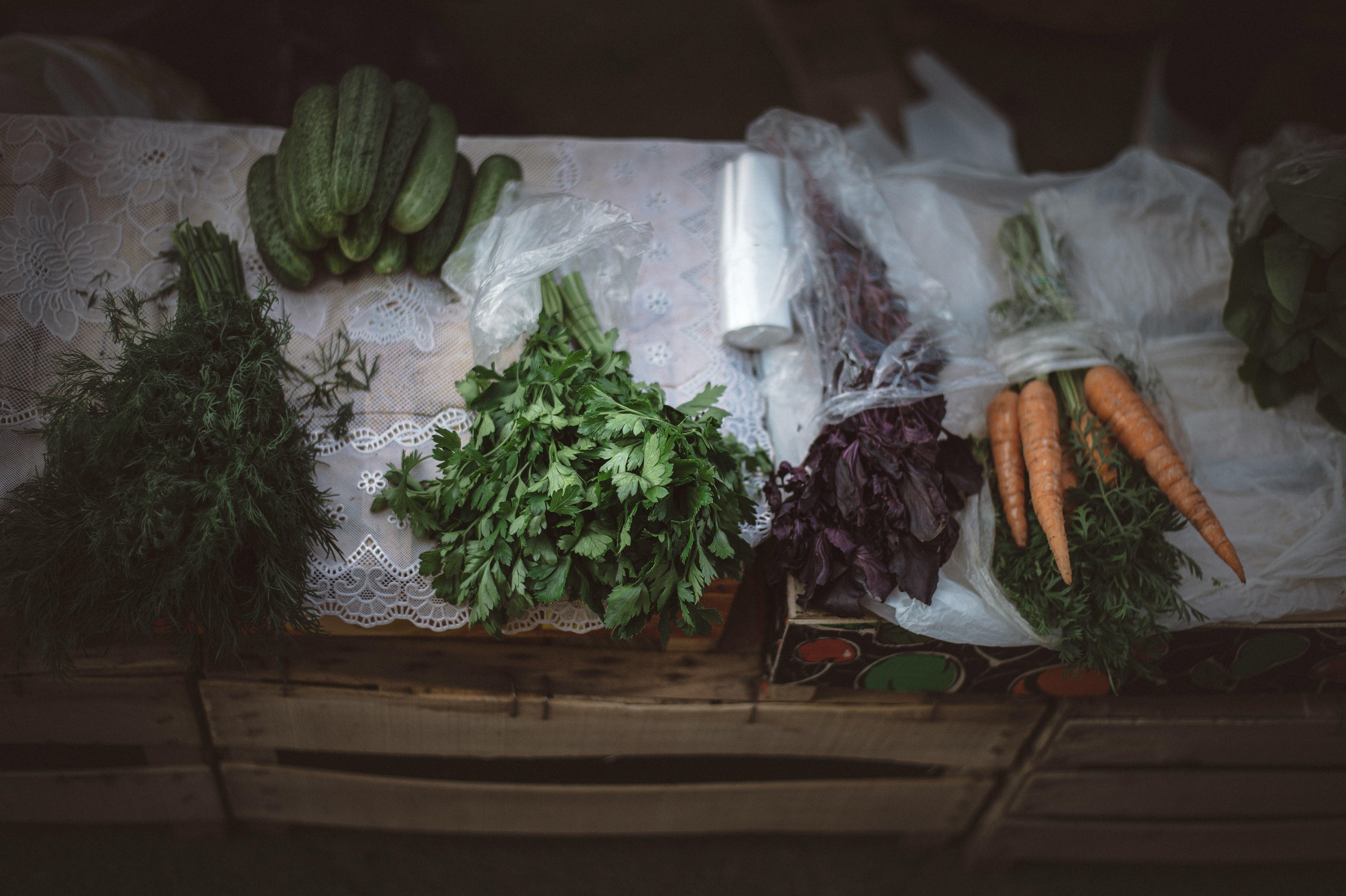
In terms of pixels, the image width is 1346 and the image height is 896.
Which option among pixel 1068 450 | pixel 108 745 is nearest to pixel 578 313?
pixel 1068 450

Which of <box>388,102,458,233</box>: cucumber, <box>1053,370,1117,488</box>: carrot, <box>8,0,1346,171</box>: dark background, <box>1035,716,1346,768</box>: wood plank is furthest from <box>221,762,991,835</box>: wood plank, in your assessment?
<box>8,0,1346,171</box>: dark background

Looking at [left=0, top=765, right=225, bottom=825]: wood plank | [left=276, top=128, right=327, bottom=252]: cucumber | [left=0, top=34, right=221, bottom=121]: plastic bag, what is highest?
[left=0, top=34, right=221, bottom=121]: plastic bag

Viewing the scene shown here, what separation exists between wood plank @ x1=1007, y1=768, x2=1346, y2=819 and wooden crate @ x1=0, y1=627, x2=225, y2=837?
184cm

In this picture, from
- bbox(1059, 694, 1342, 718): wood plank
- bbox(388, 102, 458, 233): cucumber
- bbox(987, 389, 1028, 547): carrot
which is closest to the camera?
bbox(987, 389, 1028, 547): carrot

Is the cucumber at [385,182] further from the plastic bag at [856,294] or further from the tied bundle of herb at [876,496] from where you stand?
the tied bundle of herb at [876,496]

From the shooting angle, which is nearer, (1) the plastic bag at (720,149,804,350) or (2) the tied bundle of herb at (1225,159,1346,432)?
(2) the tied bundle of herb at (1225,159,1346,432)

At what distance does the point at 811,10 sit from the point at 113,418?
129 inches

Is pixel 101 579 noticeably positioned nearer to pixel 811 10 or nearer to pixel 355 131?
pixel 355 131

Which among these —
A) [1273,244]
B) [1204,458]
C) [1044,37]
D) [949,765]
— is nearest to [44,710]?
[949,765]

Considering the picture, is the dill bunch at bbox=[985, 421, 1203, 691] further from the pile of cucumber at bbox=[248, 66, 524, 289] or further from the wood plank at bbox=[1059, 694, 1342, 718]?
the pile of cucumber at bbox=[248, 66, 524, 289]

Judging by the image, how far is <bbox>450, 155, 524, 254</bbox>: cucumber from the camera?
1579 millimetres

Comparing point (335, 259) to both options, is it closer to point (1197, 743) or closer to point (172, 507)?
point (172, 507)

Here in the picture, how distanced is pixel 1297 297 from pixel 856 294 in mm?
846

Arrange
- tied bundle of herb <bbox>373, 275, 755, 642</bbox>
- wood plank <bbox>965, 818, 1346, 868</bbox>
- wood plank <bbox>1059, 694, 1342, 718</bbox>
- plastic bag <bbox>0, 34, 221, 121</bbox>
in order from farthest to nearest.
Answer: wood plank <bbox>965, 818, 1346, 868</bbox> → plastic bag <bbox>0, 34, 221, 121</bbox> → wood plank <bbox>1059, 694, 1342, 718</bbox> → tied bundle of herb <bbox>373, 275, 755, 642</bbox>
